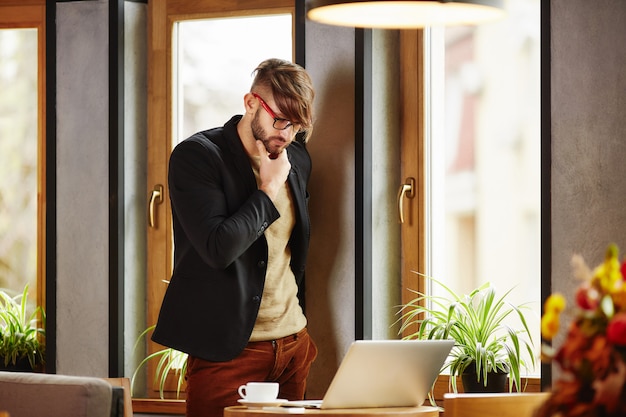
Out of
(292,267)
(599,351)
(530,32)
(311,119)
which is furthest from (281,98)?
(599,351)

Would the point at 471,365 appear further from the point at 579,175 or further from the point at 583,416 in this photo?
the point at 583,416

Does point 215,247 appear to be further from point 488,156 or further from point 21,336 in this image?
point 21,336

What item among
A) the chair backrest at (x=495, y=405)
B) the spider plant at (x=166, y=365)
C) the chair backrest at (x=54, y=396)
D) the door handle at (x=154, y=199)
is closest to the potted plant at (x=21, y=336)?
the spider plant at (x=166, y=365)

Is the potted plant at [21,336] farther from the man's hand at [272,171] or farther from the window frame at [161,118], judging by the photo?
the man's hand at [272,171]

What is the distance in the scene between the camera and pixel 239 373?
10.6 ft

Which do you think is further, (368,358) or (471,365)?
(471,365)

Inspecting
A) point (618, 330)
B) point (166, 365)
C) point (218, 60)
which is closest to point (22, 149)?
point (218, 60)

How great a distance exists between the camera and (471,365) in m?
3.58

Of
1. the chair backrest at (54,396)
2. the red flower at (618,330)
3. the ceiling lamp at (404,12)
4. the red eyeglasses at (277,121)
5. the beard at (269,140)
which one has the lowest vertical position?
the chair backrest at (54,396)

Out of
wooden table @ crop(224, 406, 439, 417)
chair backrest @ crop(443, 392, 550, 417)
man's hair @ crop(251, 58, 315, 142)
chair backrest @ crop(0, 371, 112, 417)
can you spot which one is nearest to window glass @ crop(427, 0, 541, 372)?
man's hair @ crop(251, 58, 315, 142)

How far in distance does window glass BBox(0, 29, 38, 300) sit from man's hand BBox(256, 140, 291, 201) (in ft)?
5.05

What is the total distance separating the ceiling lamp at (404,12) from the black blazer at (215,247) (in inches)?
30.4

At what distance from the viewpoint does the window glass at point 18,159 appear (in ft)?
14.6

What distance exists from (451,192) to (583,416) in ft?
7.76
